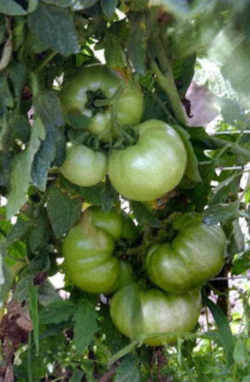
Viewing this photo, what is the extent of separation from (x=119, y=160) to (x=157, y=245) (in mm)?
233

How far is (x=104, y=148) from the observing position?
33.2 inches

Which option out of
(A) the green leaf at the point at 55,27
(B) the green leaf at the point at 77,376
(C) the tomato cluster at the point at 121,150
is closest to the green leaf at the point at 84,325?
(B) the green leaf at the point at 77,376

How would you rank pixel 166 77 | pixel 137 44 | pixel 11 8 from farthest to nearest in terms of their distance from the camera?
pixel 166 77
pixel 137 44
pixel 11 8

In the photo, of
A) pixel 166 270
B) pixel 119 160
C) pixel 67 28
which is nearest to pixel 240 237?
pixel 166 270

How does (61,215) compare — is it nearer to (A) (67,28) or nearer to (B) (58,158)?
(B) (58,158)

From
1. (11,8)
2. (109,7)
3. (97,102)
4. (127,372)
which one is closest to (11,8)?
(11,8)

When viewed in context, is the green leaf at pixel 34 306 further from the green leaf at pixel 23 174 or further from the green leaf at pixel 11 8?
the green leaf at pixel 11 8

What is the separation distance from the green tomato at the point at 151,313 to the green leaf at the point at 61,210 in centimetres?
15

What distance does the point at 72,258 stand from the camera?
98cm

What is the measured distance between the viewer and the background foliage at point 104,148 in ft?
2.19

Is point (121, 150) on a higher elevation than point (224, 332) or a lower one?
higher

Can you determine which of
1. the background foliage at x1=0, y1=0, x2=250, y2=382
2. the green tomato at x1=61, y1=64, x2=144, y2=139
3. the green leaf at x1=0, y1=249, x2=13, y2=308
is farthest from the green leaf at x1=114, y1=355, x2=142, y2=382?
the green tomato at x1=61, y1=64, x2=144, y2=139

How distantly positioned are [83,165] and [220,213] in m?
0.23

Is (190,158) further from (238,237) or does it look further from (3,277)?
(3,277)
